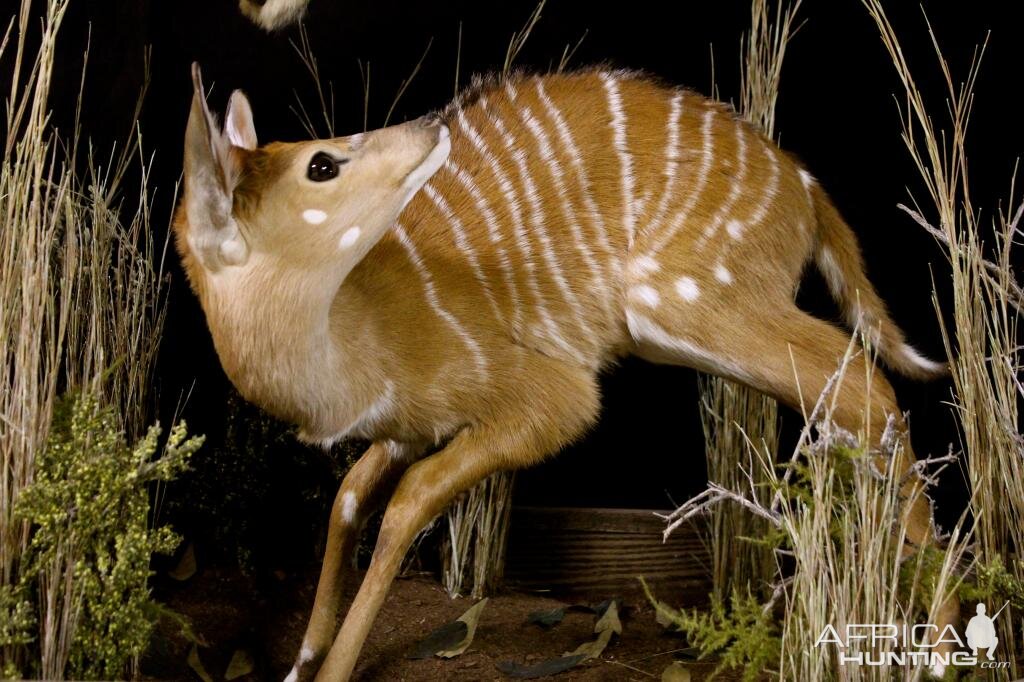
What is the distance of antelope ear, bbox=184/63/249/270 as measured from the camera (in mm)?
1649

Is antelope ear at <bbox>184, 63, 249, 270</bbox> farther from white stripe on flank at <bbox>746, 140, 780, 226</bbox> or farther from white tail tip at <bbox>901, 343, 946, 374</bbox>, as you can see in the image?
white tail tip at <bbox>901, 343, 946, 374</bbox>

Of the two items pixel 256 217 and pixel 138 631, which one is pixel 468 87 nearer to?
pixel 256 217

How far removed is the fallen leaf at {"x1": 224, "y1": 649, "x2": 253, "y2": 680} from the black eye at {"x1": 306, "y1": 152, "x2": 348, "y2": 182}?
987mm

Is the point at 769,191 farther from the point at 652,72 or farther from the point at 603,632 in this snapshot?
the point at 603,632

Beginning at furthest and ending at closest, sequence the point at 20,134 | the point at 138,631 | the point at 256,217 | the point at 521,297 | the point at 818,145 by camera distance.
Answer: the point at 818,145 < the point at 20,134 < the point at 521,297 < the point at 256,217 < the point at 138,631

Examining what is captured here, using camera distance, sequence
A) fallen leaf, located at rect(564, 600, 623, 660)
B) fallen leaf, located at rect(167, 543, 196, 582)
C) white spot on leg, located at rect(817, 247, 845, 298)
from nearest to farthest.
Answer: fallen leaf, located at rect(564, 600, 623, 660) < white spot on leg, located at rect(817, 247, 845, 298) < fallen leaf, located at rect(167, 543, 196, 582)

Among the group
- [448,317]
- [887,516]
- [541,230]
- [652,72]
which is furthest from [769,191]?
[887,516]

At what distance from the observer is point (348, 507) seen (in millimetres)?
2217

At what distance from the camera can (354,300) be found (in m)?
1.98

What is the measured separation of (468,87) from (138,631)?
1.28 meters

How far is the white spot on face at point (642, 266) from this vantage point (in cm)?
216

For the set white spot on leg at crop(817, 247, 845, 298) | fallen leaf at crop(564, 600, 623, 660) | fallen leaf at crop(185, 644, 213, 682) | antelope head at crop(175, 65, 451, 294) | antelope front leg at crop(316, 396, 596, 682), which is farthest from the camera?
white spot on leg at crop(817, 247, 845, 298)

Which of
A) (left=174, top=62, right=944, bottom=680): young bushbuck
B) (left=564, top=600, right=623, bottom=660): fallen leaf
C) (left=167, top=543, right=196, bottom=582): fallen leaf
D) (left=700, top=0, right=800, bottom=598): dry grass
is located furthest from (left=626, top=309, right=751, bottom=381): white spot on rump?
(left=167, top=543, right=196, bottom=582): fallen leaf

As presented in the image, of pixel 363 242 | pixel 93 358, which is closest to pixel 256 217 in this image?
pixel 363 242
